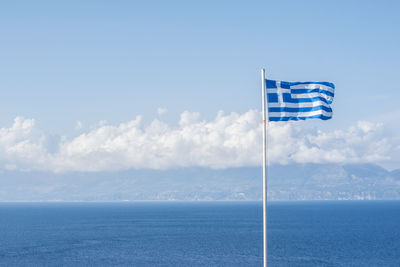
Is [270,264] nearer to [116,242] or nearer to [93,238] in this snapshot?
[116,242]

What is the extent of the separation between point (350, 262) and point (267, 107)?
7961cm

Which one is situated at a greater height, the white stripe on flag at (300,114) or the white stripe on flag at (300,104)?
the white stripe on flag at (300,104)

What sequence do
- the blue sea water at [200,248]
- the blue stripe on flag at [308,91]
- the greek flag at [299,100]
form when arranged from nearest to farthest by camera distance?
the greek flag at [299,100], the blue stripe on flag at [308,91], the blue sea water at [200,248]

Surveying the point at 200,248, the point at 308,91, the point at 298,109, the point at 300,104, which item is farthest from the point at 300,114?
the point at 200,248

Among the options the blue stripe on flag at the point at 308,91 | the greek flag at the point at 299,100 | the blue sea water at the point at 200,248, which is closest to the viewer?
the greek flag at the point at 299,100

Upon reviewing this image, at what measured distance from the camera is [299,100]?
38.8m

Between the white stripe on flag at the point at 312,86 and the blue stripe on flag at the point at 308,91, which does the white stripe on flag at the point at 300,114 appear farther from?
the white stripe on flag at the point at 312,86

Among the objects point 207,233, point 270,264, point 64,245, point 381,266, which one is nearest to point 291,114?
point 270,264

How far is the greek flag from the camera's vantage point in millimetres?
38344

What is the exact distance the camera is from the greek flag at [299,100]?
38.3 m

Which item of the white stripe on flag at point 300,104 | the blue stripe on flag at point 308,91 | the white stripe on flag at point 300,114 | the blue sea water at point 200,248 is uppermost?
the blue stripe on flag at point 308,91

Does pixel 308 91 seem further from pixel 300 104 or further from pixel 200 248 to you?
pixel 200 248

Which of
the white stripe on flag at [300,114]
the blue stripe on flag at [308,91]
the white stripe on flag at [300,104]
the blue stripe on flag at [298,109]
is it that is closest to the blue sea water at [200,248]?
the white stripe on flag at [300,114]

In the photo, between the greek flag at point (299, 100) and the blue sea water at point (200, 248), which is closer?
the greek flag at point (299, 100)
